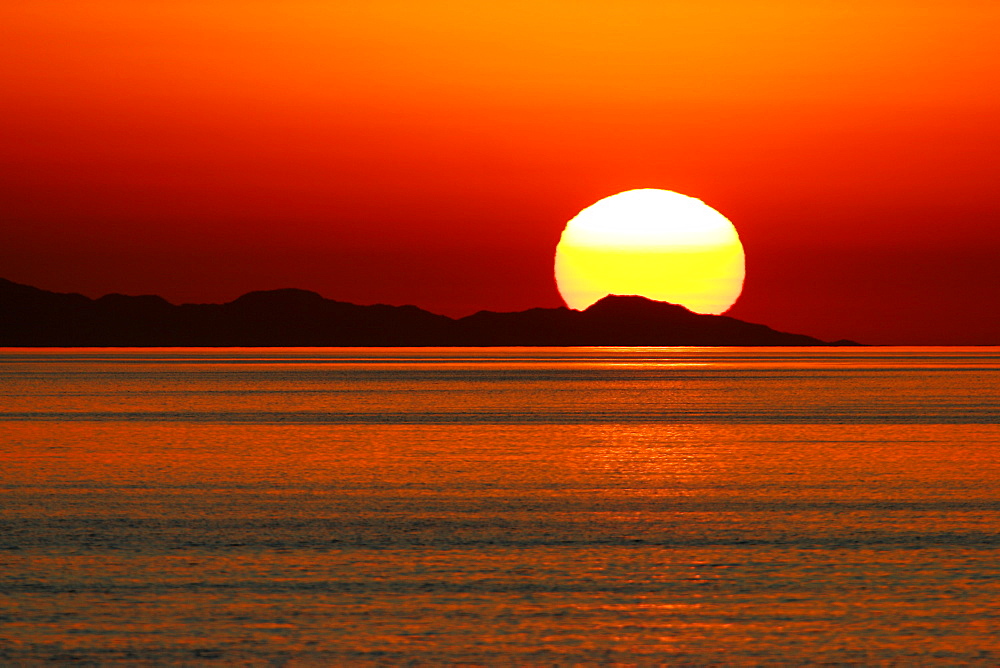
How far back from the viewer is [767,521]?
25.1 meters

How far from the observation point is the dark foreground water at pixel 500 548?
15.2 metres

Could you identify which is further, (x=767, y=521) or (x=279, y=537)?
(x=767, y=521)

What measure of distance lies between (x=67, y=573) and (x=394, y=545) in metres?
5.03

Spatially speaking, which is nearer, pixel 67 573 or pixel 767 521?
pixel 67 573

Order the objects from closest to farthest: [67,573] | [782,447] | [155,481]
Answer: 1. [67,573]
2. [155,481]
3. [782,447]

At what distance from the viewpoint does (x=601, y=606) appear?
17156 mm

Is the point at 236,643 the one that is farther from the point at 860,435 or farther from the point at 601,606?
the point at 860,435

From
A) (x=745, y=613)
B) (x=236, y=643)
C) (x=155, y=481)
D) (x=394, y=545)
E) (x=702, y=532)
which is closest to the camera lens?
(x=236, y=643)

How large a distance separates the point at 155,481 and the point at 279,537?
34.8ft

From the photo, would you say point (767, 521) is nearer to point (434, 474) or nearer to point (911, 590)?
point (911, 590)

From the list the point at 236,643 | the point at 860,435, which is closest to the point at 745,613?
the point at 236,643

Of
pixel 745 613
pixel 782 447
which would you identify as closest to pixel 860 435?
pixel 782 447

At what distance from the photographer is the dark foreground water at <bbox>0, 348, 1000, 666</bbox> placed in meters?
15.2

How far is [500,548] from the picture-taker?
862 inches
